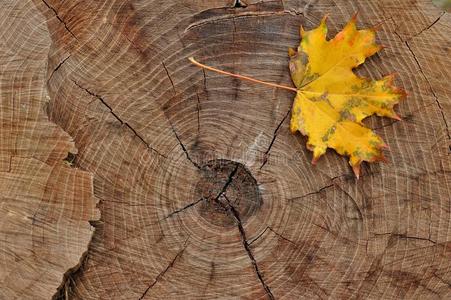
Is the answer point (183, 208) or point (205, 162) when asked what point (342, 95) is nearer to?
point (205, 162)

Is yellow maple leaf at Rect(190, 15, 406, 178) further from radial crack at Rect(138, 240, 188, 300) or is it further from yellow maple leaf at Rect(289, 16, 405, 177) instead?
radial crack at Rect(138, 240, 188, 300)

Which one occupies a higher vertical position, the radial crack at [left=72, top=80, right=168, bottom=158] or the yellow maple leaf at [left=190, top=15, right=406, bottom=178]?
the radial crack at [left=72, top=80, right=168, bottom=158]

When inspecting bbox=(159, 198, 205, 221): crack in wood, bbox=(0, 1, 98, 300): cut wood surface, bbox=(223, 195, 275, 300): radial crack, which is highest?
bbox=(0, 1, 98, 300): cut wood surface

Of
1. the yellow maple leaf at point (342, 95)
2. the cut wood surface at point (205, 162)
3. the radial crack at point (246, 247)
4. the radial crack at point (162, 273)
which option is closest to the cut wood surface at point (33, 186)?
the cut wood surface at point (205, 162)

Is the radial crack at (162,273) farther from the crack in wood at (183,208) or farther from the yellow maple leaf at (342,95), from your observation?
the yellow maple leaf at (342,95)

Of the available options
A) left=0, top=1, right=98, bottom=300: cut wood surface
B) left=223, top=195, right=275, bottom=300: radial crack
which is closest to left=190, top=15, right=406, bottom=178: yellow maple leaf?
left=223, top=195, right=275, bottom=300: radial crack

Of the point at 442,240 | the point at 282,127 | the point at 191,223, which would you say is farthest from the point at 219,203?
the point at 442,240

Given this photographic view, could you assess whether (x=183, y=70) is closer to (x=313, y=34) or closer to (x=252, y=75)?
(x=252, y=75)

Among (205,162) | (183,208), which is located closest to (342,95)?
(205,162)
